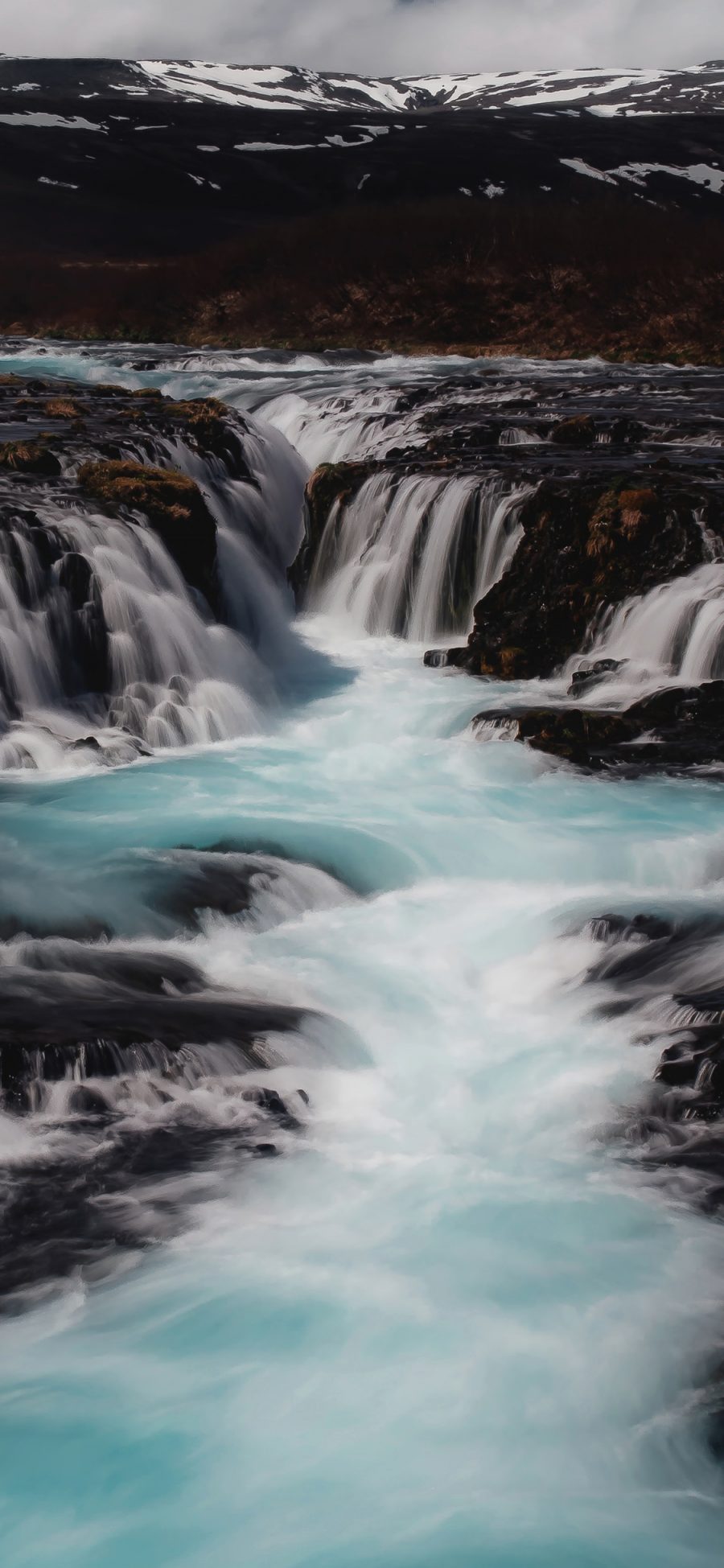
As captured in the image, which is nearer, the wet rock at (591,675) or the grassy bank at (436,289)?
the wet rock at (591,675)

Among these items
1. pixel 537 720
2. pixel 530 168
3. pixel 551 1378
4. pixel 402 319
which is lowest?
pixel 551 1378

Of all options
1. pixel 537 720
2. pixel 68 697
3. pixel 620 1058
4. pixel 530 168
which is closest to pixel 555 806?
pixel 537 720

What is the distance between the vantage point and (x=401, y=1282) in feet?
18.6

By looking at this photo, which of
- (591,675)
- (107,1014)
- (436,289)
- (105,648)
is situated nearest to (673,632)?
(591,675)

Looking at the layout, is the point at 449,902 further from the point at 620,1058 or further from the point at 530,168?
the point at 530,168

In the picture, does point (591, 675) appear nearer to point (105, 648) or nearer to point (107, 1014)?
point (105, 648)

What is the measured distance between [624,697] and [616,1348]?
28.2 feet

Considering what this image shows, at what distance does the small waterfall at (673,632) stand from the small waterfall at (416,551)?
2.29m

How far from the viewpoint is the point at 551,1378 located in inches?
201

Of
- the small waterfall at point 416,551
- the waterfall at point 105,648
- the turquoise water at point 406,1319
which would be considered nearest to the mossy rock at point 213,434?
the small waterfall at point 416,551

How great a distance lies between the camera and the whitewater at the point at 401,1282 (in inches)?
177

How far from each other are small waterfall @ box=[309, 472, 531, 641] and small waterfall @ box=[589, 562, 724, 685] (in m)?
2.29

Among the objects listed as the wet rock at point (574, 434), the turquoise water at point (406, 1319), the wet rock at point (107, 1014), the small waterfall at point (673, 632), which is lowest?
the turquoise water at point (406, 1319)

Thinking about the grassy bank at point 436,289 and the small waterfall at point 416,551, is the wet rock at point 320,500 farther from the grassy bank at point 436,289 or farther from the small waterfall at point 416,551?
the grassy bank at point 436,289
